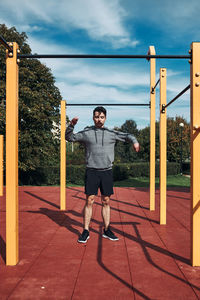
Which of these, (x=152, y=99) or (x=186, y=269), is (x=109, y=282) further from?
(x=152, y=99)

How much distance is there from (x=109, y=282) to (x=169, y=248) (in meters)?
1.19

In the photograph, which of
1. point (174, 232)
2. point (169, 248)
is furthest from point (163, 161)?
point (169, 248)

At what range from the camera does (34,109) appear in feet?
43.2

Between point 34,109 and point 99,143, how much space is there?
10634 mm

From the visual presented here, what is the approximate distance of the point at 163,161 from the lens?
4.09m

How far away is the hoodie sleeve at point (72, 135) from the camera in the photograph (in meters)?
3.18

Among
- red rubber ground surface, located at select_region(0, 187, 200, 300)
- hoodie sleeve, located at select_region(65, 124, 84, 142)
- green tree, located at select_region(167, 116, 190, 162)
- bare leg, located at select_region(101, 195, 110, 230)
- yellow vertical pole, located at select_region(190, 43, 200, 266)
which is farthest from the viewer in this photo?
green tree, located at select_region(167, 116, 190, 162)

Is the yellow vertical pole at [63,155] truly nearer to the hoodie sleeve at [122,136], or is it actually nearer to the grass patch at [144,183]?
the hoodie sleeve at [122,136]

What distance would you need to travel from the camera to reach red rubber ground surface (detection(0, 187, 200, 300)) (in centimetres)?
208

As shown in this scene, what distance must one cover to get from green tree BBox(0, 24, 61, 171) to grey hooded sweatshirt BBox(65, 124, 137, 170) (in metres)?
9.64

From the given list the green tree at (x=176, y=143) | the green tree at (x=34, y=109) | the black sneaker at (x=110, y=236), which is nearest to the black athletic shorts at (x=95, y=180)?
the black sneaker at (x=110, y=236)

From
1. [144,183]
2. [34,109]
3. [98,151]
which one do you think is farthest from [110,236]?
[144,183]

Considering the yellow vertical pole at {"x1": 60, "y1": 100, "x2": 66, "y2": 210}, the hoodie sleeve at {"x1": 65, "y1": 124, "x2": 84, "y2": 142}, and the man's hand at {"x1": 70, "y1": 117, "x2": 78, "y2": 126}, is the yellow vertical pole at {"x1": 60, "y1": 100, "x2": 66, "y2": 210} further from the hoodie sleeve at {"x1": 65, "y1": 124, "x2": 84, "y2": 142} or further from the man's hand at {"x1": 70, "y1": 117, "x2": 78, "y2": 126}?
the man's hand at {"x1": 70, "y1": 117, "x2": 78, "y2": 126}

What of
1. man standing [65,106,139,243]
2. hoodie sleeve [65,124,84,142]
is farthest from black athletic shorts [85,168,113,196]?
hoodie sleeve [65,124,84,142]
